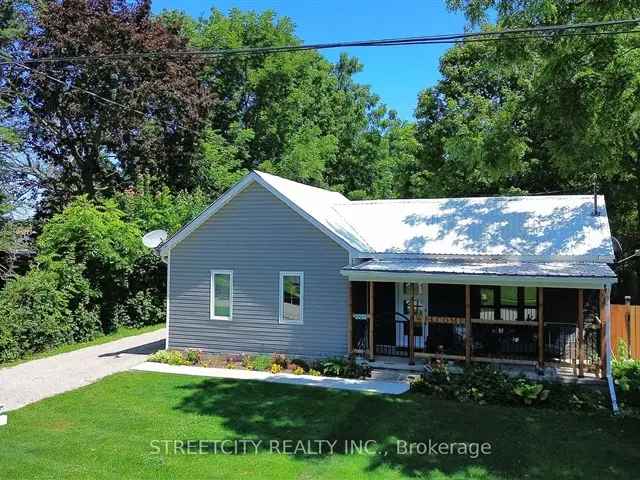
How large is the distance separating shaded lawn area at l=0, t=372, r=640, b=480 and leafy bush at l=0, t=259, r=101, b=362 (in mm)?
4410

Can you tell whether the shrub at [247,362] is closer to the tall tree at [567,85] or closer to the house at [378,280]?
the house at [378,280]

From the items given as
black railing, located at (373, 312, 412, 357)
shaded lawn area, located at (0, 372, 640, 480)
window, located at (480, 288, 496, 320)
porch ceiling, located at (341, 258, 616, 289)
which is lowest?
shaded lawn area, located at (0, 372, 640, 480)

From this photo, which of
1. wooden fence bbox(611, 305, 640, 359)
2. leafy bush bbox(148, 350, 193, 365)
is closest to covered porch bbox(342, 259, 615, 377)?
wooden fence bbox(611, 305, 640, 359)

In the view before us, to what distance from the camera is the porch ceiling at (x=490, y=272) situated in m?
12.0

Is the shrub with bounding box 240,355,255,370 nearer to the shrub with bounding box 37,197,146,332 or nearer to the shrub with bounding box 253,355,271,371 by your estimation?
the shrub with bounding box 253,355,271,371

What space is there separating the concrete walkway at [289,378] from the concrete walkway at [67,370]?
1.10m

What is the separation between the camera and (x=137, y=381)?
12867 millimetres

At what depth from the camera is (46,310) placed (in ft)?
53.6

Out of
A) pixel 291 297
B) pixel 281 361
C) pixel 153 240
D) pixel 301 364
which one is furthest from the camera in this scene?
pixel 153 240

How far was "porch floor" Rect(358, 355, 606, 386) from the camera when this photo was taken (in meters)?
12.3

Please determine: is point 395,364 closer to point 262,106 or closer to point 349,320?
point 349,320

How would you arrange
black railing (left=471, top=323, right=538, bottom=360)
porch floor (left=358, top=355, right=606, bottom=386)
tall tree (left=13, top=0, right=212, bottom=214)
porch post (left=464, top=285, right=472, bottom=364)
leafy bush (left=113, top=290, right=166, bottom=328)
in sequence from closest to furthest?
porch floor (left=358, top=355, right=606, bottom=386) → porch post (left=464, top=285, right=472, bottom=364) → black railing (left=471, top=323, right=538, bottom=360) → leafy bush (left=113, top=290, right=166, bottom=328) → tall tree (left=13, top=0, right=212, bottom=214)

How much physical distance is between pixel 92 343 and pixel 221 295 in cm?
521

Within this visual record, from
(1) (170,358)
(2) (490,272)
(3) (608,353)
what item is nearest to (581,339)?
(3) (608,353)
